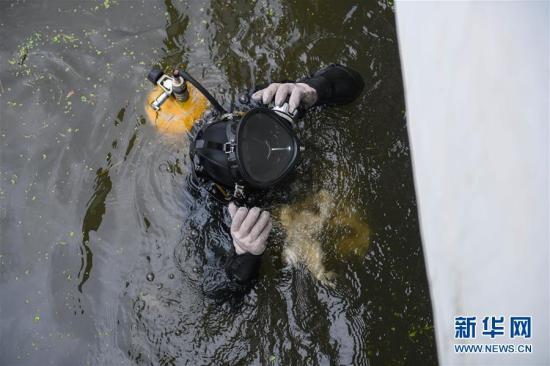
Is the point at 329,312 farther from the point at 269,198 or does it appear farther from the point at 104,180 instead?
the point at 104,180

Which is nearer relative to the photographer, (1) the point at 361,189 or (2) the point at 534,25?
(2) the point at 534,25

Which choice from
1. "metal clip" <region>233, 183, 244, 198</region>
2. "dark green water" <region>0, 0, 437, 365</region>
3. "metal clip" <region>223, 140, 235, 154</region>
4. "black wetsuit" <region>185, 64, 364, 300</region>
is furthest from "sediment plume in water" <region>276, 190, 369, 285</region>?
"metal clip" <region>223, 140, 235, 154</region>

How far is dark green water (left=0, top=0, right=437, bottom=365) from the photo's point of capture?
3.19m

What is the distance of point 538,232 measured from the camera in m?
1.85

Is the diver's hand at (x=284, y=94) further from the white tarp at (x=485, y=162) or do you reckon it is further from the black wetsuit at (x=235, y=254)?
the white tarp at (x=485, y=162)

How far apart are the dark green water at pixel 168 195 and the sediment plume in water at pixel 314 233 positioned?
6 centimetres

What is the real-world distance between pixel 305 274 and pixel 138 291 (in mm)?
1140

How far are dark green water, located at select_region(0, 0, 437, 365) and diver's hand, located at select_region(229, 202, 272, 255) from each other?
0.69 m

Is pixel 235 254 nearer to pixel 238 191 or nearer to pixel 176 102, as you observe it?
pixel 238 191

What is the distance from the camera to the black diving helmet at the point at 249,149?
229 cm

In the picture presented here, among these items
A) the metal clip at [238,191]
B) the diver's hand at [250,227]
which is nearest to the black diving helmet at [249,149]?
the metal clip at [238,191]

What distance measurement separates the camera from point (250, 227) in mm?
2479

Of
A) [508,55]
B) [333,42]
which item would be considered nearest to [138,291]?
[333,42]

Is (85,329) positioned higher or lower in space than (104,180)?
lower
